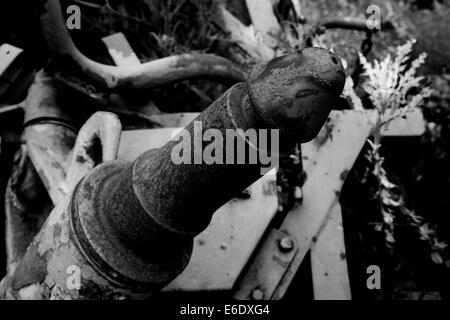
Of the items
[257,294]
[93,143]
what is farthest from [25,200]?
[257,294]

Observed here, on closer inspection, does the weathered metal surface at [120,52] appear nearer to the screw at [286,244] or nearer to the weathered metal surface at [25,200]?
the weathered metal surface at [25,200]

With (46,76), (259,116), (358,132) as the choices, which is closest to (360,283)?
(358,132)

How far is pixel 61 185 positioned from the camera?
1596mm

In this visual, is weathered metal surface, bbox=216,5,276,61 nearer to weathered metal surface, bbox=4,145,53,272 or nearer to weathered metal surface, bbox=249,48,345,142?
weathered metal surface, bbox=4,145,53,272

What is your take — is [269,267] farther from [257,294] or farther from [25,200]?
[25,200]

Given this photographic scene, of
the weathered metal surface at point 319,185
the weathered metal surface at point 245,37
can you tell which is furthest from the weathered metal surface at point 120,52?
the weathered metal surface at point 319,185

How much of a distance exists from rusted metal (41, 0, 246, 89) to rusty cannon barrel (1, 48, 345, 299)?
0.69 metres

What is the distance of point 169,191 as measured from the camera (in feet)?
3.43

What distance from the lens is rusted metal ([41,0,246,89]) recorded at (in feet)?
6.06

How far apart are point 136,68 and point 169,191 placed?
1042 millimetres

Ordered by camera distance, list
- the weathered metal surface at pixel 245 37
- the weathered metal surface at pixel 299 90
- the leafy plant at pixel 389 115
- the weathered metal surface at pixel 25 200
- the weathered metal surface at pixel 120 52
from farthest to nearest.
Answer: the weathered metal surface at pixel 245 37 → the weathered metal surface at pixel 120 52 → the leafy plant at pixel 389 115 → the weathered metal surface at pixel 25 200 → the weathered metal surface at pixel 299 90

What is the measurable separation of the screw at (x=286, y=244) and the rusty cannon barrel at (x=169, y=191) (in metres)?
0.48

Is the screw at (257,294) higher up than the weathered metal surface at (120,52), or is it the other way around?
the weathered metal surface at (120,52)

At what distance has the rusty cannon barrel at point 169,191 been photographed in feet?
2.78
